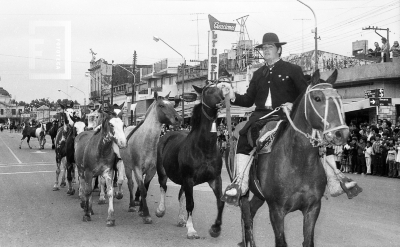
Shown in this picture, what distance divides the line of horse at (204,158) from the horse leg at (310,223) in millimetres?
11

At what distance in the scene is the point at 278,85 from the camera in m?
6.28

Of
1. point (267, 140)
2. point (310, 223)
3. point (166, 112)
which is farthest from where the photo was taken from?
point (166, 112)

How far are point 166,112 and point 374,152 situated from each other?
1168 cm

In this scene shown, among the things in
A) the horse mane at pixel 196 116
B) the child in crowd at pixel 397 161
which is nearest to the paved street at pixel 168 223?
the horse mane at pixel 196 116

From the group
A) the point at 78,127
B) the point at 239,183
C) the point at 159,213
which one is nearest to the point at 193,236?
the point at 159,213

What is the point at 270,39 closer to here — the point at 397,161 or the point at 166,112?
→ the point at 166,112

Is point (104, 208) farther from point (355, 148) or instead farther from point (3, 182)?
point (355, 148)

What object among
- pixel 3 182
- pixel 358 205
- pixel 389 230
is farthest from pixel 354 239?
pixel 3 182

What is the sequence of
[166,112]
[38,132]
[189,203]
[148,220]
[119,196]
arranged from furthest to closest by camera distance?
[38,132], [119,196], [166,112], [148,220], [189,203]

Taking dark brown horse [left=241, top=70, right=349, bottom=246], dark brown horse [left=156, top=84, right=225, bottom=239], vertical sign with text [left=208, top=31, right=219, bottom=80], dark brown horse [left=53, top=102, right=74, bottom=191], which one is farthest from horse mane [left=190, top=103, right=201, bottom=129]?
vertical sign with text [left=208, top=31, right=219, bottom=80]

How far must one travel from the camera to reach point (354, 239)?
7.91 metres

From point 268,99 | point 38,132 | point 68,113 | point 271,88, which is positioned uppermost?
point 271,88

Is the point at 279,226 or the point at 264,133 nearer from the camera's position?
the point at 279,226

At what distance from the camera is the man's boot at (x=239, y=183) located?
6000 mm
